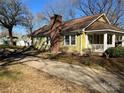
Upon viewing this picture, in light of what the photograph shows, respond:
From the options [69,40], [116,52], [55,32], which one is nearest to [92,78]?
[116,52]

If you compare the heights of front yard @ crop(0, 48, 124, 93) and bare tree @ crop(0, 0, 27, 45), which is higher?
bare tree @ crop(0, 0, 27, 45)

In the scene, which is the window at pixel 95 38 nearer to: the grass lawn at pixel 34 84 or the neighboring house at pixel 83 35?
the neighboring house at pixel 83 35

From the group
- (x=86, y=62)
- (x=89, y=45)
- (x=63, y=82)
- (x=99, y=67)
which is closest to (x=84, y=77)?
(x=63, y=82)

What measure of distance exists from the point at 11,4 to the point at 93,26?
25.2 metres

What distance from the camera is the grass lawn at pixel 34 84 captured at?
878 centimetres

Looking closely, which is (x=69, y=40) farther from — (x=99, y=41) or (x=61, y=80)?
(x=61, y=80)

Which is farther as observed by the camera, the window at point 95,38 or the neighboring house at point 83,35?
the window at point 95,38

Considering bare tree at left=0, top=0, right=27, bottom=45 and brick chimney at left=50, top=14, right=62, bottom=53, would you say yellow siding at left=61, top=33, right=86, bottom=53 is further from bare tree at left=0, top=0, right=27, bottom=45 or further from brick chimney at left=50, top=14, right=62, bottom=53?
bare tree at left=0, top=0, right=27, bottom=45

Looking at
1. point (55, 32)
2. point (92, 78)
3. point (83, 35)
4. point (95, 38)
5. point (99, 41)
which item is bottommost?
point (92, 78)

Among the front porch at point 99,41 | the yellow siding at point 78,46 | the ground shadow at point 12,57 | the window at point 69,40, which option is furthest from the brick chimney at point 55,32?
the front porch at point 99,41

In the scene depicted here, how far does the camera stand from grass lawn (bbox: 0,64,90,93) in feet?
28.8

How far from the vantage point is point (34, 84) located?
952 cm

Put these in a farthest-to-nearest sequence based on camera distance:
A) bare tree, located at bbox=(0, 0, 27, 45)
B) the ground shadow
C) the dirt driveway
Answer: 1. bare tree, located at bbox=(0, 0, 27, 45)
2. the ground shadow
3. the dirt driveway

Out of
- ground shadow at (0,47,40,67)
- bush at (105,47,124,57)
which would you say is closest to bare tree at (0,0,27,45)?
ground shadow at (0,47,40,67)
